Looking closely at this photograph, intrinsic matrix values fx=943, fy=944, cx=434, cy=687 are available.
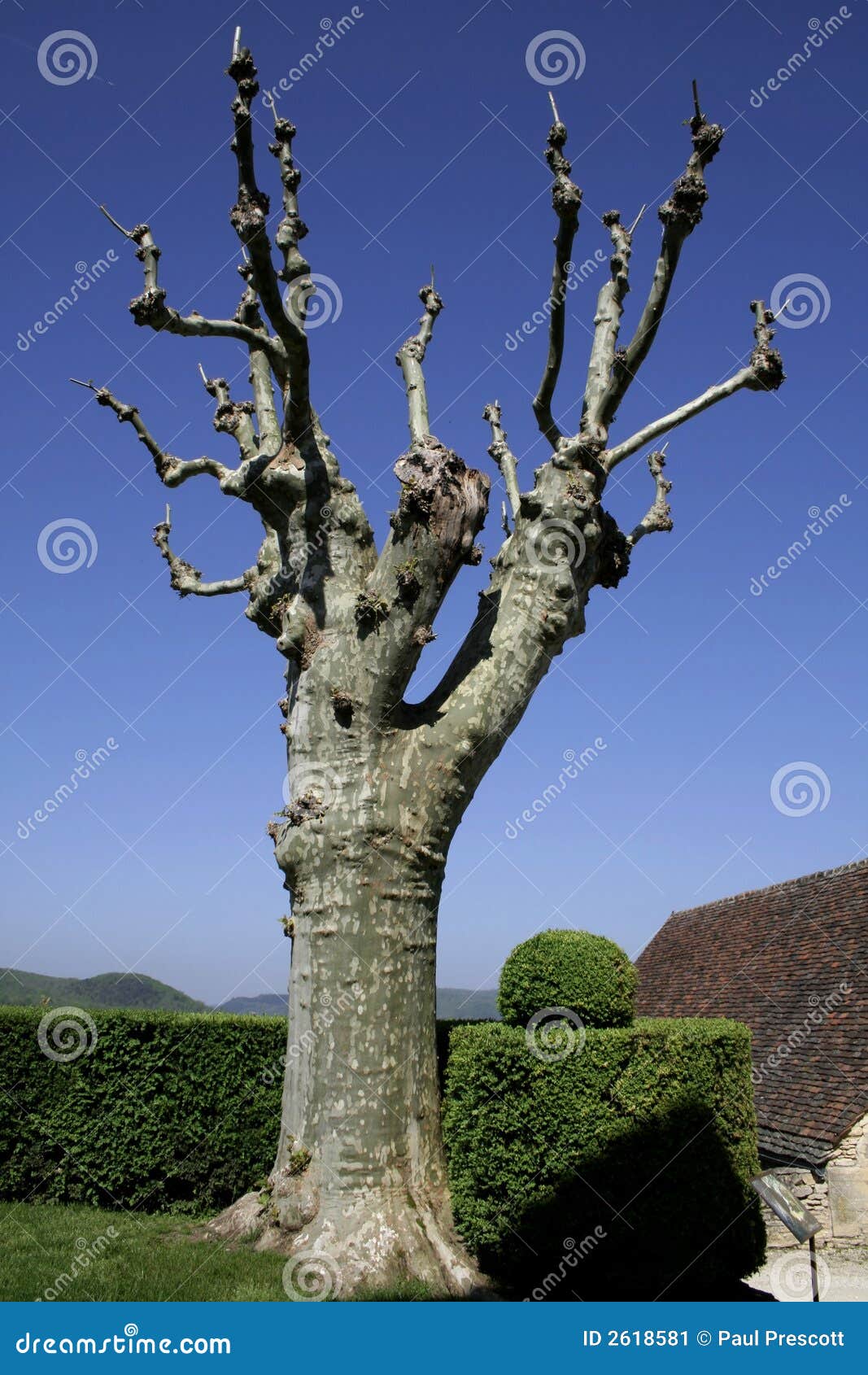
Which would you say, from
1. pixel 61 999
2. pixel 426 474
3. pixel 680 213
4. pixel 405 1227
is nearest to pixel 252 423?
pixel 426 474

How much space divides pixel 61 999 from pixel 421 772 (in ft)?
22.2

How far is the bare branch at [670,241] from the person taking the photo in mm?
8867

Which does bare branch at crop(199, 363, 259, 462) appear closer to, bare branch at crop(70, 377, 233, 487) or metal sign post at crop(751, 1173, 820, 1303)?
bare branch at crop(70, 377, 233, 487)

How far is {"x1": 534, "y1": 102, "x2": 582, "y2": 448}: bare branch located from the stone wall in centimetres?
1174

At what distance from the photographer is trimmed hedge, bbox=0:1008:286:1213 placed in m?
10.0

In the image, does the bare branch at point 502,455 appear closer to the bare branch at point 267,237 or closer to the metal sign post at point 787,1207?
the bare branch at point 267,237

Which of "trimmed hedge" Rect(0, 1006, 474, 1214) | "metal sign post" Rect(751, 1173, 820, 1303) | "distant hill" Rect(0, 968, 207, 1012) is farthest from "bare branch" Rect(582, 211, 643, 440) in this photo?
"distant hill" Rect(0, 968, 207, 1012)

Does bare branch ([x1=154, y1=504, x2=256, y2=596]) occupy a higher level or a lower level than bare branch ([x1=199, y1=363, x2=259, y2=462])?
lower

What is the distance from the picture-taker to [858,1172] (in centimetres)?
1438

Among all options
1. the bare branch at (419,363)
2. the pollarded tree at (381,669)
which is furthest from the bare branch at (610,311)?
the bare branch at (419,363)

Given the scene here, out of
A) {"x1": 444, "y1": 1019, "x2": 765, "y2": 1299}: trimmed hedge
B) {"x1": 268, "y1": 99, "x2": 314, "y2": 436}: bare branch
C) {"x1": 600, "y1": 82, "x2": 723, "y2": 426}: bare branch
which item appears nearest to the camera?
{"x1": 444, "y1": 1019, "x2": 765, "y2": 1299}: trimmed hedge

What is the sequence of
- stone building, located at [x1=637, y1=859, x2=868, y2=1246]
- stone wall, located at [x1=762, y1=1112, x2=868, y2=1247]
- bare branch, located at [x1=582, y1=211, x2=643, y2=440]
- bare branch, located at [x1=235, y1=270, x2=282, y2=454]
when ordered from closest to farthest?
bare branch, located at [x1=582, y1=211, x2=643, y2=440]
bare branch, located at [x1=235, y1=270, x2=282, y2=454]
stone wall, located at [x1=762, y1=1112, x2=868, y2=1247]
stone building, located at [x1=637, y1=859, x2=868, y2=1246]

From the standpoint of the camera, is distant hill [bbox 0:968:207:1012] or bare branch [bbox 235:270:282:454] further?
distant hill [bbox 0:968:207:1012]

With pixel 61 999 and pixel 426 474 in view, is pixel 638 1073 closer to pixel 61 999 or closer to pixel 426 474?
pixel 426 474
